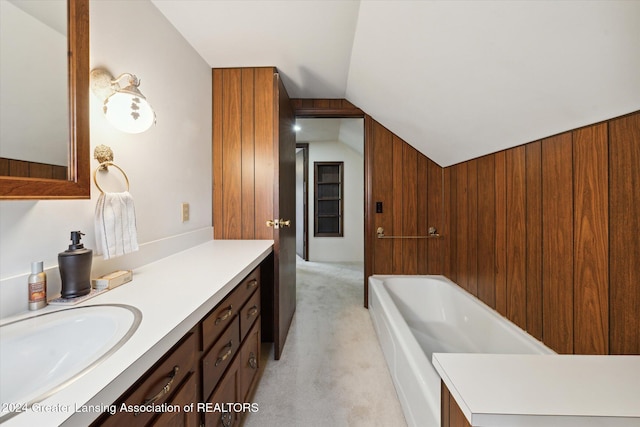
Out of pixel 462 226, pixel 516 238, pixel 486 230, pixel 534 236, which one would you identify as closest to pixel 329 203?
pixel 462 226

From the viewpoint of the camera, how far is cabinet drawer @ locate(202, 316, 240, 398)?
0.84m

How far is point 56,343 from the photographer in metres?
0.63

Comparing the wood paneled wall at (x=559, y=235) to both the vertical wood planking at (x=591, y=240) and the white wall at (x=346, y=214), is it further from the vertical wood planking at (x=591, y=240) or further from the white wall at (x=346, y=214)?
the white wall at (x=346, y=214)

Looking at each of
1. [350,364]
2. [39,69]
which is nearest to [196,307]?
[39,69]

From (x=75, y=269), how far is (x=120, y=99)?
2.30 feet

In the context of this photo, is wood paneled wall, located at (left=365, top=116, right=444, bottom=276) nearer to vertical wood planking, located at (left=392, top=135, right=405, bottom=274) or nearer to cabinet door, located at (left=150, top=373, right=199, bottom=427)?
vertical wood planking, located at (left=392, top=135, right=405, bottom=274)

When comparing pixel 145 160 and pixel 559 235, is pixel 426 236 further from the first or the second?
pixel 145 160

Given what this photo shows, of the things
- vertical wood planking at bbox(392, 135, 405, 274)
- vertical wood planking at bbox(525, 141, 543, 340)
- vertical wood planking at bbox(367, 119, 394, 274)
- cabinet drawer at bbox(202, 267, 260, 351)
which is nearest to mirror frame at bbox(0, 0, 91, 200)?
cabinet drawer at bbox(202, 267, 260, 351)

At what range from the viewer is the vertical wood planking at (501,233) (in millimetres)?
1575

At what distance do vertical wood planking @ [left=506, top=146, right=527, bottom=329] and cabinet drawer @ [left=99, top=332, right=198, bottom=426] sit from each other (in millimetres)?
1703

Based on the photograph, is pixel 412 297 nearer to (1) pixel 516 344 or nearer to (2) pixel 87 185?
(1) pixel 516 344

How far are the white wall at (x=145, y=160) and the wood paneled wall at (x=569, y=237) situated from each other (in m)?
2.02

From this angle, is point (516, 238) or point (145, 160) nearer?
point (145, 160)

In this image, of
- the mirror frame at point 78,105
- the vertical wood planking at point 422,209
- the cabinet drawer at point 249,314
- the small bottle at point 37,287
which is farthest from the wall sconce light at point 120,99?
the vertical wood planking at point 422,209
